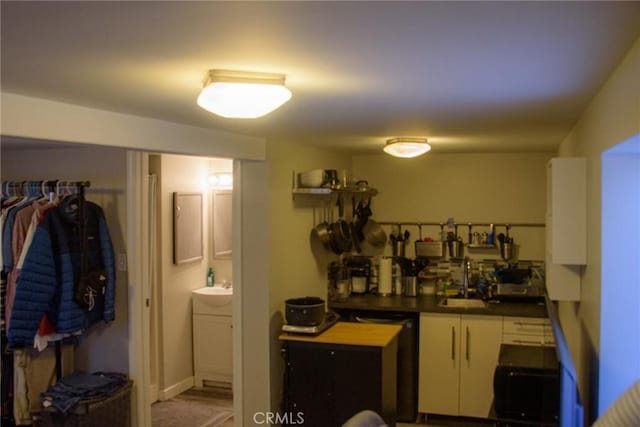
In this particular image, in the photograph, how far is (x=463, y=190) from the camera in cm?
541

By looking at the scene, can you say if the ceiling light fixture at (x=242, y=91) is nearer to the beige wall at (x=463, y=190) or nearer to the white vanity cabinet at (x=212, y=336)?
the white vanity cabinet at (x=212, y=336)

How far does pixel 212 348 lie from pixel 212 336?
107mm

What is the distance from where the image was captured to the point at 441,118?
286cm

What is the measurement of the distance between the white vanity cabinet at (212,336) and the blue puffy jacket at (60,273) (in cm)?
130

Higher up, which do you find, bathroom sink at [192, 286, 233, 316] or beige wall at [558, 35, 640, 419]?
beige wall at [558, 35, 640, 419]

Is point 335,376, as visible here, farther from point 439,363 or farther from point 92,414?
point 92,414

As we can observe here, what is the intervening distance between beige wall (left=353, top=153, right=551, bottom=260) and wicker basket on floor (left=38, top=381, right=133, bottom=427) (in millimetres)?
2760

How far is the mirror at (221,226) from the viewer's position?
5.54m

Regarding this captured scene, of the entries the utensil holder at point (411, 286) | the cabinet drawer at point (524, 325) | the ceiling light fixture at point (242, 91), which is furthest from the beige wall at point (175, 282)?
the ceiling light fixture at point (242, 91)

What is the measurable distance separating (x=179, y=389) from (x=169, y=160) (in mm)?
2032

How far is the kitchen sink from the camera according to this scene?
15.9 feet

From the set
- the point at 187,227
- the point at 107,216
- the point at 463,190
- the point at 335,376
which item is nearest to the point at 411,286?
the point at 463,190

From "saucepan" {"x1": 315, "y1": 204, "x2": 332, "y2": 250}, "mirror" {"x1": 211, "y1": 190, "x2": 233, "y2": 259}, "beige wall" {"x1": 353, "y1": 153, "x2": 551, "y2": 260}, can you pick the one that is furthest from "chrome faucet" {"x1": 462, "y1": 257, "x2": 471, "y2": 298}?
"mirror" {"x1": 211, "y1": 190, "x2": 233, "y2": 259}

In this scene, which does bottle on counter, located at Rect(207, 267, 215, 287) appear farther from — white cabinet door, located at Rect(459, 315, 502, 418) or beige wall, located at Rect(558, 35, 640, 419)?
beige wall, located at Rect(558, 35, 640, 419)
